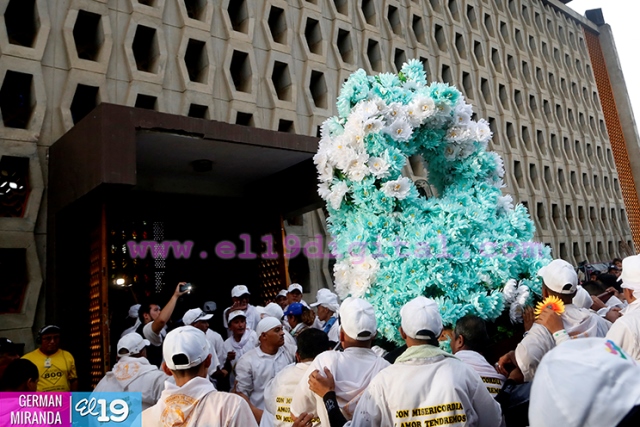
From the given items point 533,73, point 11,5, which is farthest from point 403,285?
point 533,73

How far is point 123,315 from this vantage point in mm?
9219

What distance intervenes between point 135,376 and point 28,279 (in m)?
4.95

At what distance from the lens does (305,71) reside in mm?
12250

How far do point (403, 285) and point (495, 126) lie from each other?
624 inches

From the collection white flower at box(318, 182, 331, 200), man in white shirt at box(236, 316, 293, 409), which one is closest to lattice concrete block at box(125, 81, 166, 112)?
white flower at box(318, 182, 331, 200)

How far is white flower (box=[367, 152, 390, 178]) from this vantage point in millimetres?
3781

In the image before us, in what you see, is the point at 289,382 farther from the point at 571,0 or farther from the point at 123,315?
the point at 571,0

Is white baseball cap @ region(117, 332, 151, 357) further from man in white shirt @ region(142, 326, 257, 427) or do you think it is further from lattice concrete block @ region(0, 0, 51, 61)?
lattice concrete block @ region(0, 0, 51, 61)

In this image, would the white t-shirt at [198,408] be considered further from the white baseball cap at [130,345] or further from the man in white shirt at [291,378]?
the white baseball cap at [130,345]

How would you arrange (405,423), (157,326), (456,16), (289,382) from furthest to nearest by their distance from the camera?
(456,16)
(157,326)
(289,382)
(405,423)

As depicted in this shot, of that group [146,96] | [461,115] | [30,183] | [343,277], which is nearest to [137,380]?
[343,277]

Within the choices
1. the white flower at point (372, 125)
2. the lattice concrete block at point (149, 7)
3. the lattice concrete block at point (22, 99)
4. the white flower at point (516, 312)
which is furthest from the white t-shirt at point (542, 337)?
the lattice concrete block at point (149, 7)

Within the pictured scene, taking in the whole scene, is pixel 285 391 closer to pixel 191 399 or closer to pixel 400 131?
pixel 191 399

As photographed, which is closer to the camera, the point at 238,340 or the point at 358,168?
the point at 358,168
